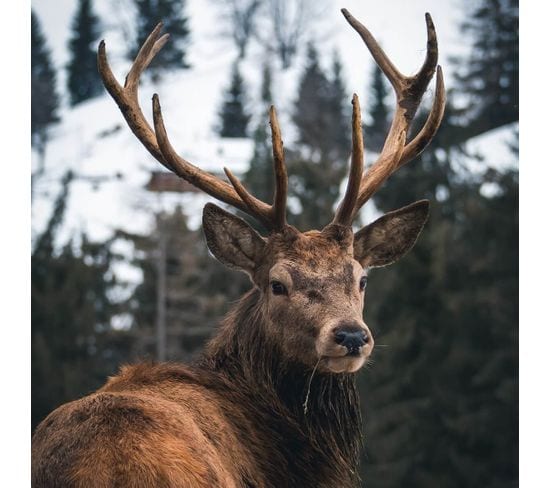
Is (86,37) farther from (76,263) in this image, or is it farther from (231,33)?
(76,263)

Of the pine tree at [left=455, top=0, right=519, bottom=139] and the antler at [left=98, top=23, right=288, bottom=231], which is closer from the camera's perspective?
the antler at [left=98, top=23, right=288, bottom=231]

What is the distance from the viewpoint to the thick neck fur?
4445mm

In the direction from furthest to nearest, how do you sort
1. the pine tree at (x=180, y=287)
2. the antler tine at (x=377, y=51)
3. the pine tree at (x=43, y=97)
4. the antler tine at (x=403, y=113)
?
the pine tree at (x=180, y=287), the pine tree at (x=43, y=97), the antler tine at (x=377, y=51), the antler tine at (x=403, y=113)

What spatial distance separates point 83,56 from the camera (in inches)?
364

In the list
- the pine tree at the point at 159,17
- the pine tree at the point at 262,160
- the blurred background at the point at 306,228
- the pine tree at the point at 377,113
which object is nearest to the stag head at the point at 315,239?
the pine tree at the point at 159,17

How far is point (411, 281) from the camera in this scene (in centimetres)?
2072

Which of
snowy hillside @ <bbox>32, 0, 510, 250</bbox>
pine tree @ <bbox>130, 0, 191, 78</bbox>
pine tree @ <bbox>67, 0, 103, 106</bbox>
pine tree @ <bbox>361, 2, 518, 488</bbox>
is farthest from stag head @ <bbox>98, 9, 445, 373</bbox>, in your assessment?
pine tree @ <bbox>361, 2, 518, 488</bbox>

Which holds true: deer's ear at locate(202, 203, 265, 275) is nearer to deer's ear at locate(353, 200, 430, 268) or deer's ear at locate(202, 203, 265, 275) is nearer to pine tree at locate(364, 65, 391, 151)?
deer's ear at locate(353, 200, 430, 268)

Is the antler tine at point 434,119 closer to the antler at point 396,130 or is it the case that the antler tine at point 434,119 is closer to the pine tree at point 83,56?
the antler at point 396,130

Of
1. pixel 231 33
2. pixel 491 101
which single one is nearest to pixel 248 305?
pixel 231 33

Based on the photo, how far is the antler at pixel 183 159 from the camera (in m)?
4.70

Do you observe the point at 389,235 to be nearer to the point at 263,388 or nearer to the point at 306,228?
the point at 263,388

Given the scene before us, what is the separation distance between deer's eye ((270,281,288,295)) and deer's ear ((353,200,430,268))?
1.74ft

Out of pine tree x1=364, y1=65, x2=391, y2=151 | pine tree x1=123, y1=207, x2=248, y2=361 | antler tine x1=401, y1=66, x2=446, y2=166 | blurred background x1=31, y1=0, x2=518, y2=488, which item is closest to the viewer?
antler tine x1=401, y1=66, x2=446, y2=166
